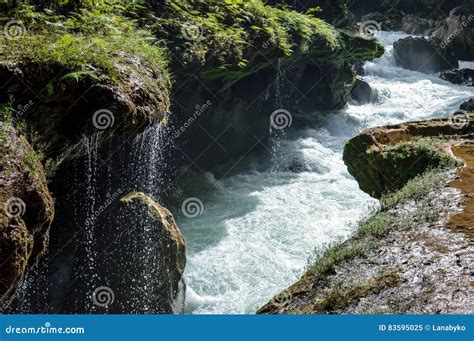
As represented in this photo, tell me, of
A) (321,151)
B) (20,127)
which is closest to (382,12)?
(321,151)

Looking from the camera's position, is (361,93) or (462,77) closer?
(361,93)

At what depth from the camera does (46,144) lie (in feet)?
21.7

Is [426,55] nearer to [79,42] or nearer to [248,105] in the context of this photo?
[248,105]

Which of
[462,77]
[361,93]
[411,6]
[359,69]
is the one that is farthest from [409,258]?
[411,6]

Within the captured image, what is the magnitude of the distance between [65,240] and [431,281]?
765cm

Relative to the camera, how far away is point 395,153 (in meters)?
11.8

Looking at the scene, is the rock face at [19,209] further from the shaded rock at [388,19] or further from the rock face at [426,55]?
the shaded rock at [388,19]

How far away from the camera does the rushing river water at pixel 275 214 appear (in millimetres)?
13312

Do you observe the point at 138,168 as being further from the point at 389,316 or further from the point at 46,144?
the point at 389,316

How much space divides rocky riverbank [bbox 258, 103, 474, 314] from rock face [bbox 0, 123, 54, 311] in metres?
3.20

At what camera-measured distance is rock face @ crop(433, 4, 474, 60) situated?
36094 millimetres

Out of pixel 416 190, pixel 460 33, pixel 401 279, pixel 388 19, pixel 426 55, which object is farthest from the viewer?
pixel 388 19

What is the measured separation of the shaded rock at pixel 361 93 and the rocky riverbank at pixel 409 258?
783 inches

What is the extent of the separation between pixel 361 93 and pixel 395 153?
19913 mm
